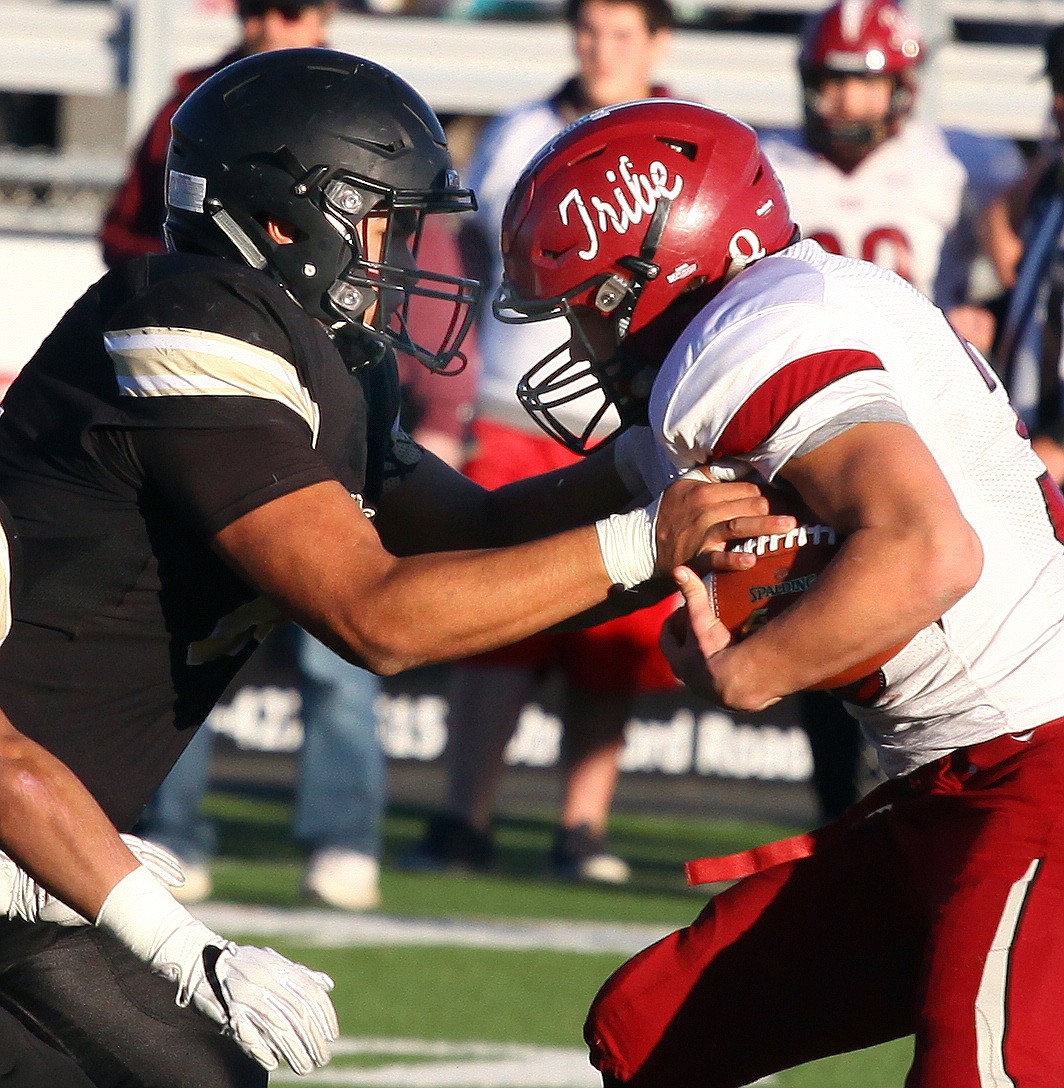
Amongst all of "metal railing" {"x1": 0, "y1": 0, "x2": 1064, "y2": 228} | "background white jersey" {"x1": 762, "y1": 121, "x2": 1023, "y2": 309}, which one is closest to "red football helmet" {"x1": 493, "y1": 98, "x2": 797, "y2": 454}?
"background white jersey" {"x1": 762, "y1": 121, "x2": 1023, "y2": 309}

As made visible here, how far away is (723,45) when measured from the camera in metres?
7.89

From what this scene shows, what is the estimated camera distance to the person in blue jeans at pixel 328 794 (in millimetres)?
4922

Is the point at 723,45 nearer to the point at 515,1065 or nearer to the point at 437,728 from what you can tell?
the point at 437,728

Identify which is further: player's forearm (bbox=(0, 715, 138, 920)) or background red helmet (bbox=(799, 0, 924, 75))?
background red helmet (bbox=(799, 0, 924, 75))

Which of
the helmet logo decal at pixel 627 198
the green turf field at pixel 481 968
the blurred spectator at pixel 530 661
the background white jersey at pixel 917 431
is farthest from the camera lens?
the blurred spectator at pixel 530 661

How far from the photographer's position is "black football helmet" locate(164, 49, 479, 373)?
271 centimetres

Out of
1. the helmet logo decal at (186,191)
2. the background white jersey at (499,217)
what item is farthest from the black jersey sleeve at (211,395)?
the background white jersey at (499,217)

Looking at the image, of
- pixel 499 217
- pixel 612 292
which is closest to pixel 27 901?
pixel 612 292

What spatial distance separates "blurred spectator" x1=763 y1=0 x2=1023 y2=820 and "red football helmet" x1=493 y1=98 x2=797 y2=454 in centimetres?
255

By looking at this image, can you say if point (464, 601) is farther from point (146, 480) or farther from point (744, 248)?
point (744, 248)

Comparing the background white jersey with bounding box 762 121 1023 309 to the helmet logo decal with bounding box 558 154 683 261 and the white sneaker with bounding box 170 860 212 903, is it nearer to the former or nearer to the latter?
the white sneaker with bounding box 170 860 212 903

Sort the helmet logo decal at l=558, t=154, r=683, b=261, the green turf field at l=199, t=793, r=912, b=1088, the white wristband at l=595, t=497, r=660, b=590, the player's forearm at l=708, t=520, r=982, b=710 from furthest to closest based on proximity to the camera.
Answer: the green turf field at l=199, t=793, r=912, b=1088 → the helmet logo decal at l=558, t=154, r=683, b=261 → the white wristband at l=595, t=497, r=660, b=590 → the player's forearm at l=708, t=520, r=982, b=710

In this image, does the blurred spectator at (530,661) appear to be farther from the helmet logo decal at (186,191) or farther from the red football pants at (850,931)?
the red football pants at (850,931)

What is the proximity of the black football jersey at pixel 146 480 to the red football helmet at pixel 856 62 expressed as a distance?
2987 millimetres
